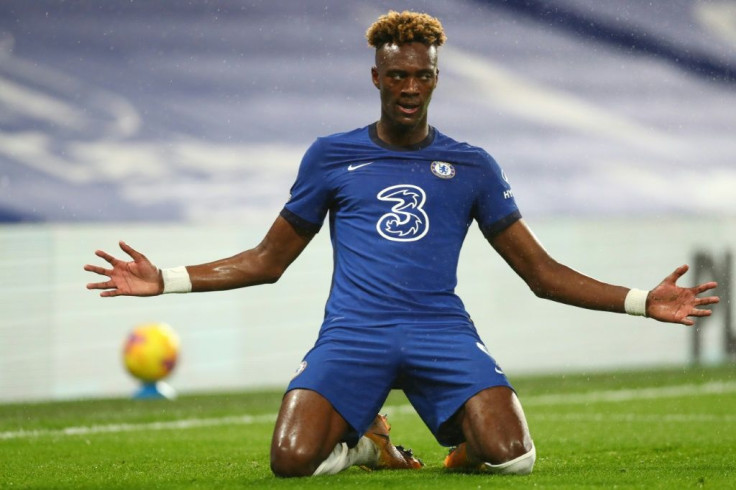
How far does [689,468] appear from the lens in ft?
16.1

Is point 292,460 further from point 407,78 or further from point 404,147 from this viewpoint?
point 407,78

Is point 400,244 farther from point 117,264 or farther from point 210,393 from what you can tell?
point 210,393

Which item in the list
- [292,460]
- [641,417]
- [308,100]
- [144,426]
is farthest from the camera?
[308,100]

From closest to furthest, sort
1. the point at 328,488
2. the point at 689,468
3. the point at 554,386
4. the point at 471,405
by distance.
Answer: the point at 328,488 < the point at 471,405 < the point at 689,468 < the point at 554,386

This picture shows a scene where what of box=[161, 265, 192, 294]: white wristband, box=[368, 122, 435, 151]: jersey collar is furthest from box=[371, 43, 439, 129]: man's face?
box=[161, 265, 192, 294]: white wristband

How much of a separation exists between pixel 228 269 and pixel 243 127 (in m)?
5.79

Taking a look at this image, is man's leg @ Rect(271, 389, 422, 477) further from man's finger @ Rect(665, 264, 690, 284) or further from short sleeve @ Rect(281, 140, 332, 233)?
man's finger @ Rect(665, 264, 690, 284)

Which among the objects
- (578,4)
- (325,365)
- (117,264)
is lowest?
(325,365)

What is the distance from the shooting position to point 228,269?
491 centimetres

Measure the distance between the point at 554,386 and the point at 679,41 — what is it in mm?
3066

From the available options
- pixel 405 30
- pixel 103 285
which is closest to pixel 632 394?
pixel 405 30

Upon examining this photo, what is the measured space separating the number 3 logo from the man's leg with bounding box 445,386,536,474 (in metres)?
0.66

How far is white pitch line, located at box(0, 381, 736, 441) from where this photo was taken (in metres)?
7.25

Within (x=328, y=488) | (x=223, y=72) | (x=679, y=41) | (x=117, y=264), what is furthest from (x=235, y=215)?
(x=328, y=488)
